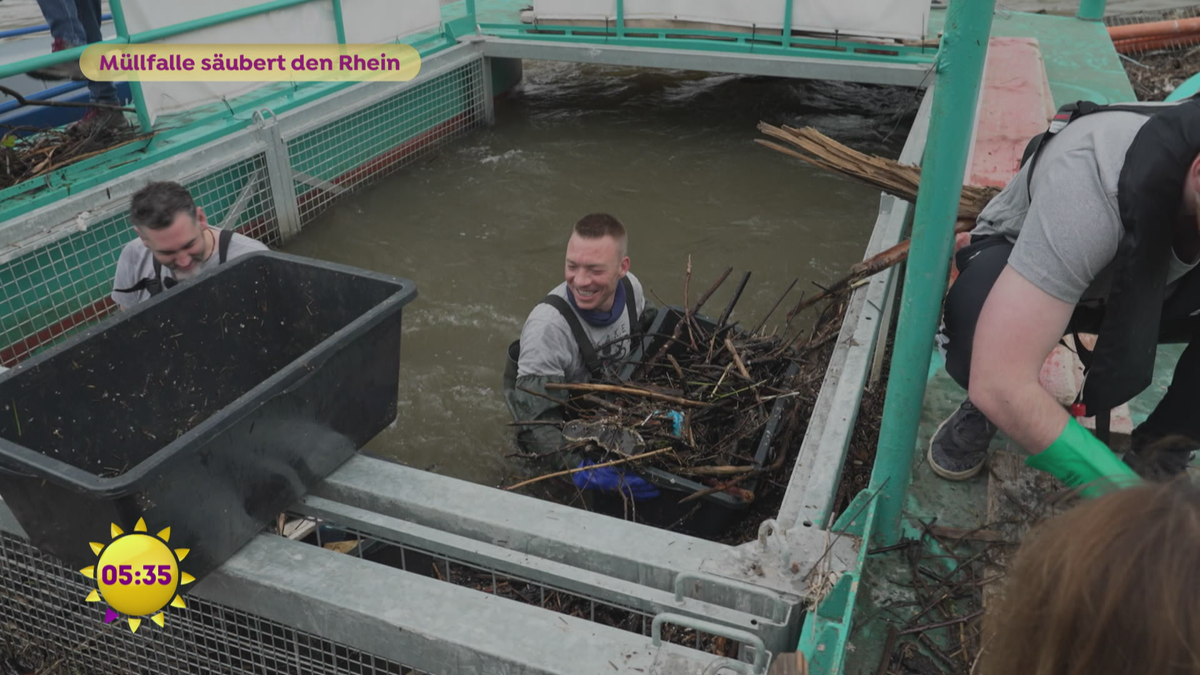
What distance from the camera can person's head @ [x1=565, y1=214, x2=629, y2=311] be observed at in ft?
11.0

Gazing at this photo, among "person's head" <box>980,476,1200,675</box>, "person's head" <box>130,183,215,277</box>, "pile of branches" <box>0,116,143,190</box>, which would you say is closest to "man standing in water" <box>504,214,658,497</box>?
"person's head" <box>130,183,215,277</box>

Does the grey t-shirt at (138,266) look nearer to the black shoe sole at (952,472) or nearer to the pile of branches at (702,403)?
the pile of branches at (702,403)

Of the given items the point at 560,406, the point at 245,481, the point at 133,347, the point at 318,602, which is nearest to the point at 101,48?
the point at 133,347

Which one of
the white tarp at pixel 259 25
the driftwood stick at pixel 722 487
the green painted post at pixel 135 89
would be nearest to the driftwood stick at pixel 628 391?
the driftwood stick at pixel 722 487

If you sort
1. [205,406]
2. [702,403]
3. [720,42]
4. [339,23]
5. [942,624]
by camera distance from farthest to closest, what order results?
1. [720,42]
2. [339,23]
3. [702,403]
4. [205,406]
5. [942,624]

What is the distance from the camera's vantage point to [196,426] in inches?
81.7

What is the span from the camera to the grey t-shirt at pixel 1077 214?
1.91 metres

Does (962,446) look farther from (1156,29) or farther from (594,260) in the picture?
(1156,29)

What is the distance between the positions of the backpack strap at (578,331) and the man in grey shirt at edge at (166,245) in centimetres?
115

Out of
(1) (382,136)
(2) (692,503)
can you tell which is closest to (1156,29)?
(1) (382,136)

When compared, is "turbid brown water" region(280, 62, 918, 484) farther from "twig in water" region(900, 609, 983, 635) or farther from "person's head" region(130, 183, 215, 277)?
"twig in water" region(900, 609, 983, 635)

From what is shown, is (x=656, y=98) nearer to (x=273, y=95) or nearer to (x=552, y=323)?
(x=273, y=95)

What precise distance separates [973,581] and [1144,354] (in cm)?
78

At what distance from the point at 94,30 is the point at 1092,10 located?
9.74m
